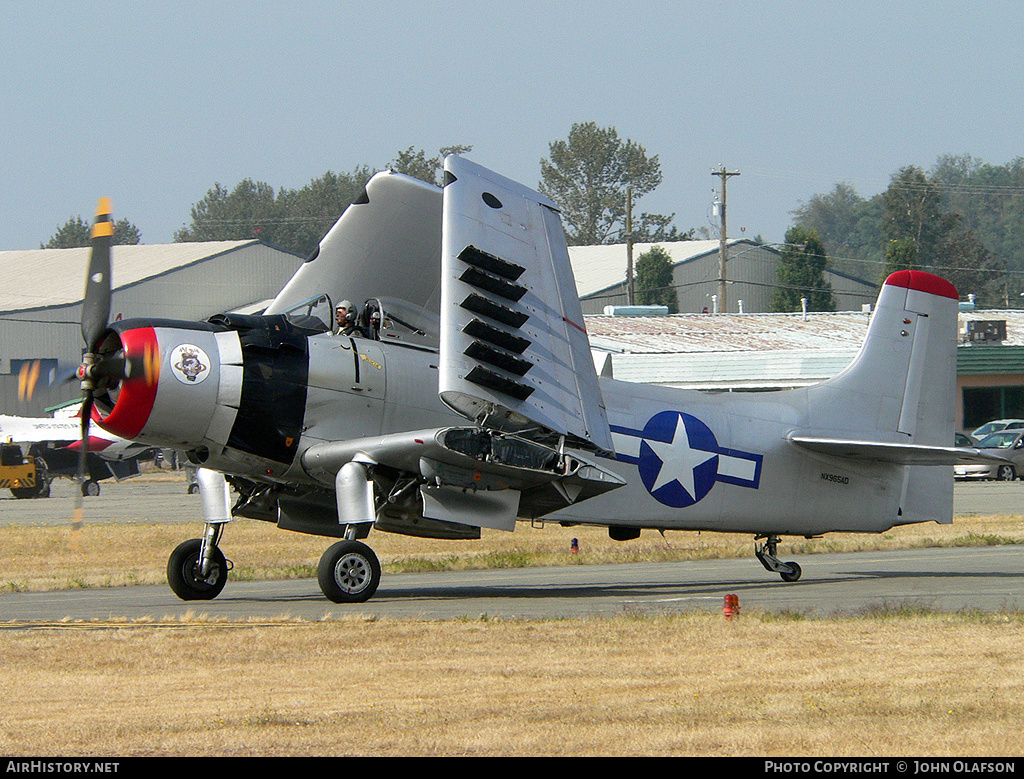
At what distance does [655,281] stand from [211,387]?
77732 millimetres

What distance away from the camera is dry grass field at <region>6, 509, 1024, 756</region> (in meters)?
6.66

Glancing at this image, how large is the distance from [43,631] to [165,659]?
2.75m

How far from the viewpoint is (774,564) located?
16.7 m

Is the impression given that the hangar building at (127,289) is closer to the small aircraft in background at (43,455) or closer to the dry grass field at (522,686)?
the small aircraft in background at (43,455)

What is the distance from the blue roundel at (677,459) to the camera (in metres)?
15.8

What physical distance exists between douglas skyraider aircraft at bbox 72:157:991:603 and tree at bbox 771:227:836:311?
3119 inches

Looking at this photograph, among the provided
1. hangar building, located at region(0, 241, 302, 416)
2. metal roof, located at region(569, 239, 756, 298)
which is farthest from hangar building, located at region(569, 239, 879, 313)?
hangar building, located at region(0, 241, 302, 416)

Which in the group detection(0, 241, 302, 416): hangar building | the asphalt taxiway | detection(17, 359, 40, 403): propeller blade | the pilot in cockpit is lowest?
the asphalt taxiway

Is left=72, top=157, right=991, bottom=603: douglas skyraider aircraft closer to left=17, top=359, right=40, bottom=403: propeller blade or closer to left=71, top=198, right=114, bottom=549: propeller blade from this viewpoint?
left=71, top=198, right=114, bottom=549: propeller blade

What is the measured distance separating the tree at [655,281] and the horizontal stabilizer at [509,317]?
75.4 meters

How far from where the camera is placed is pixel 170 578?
14.8 m

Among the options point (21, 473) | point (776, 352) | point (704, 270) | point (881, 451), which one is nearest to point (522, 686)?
point (881, 451)

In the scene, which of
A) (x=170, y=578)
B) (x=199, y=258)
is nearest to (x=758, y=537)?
(x=170, y=578)
